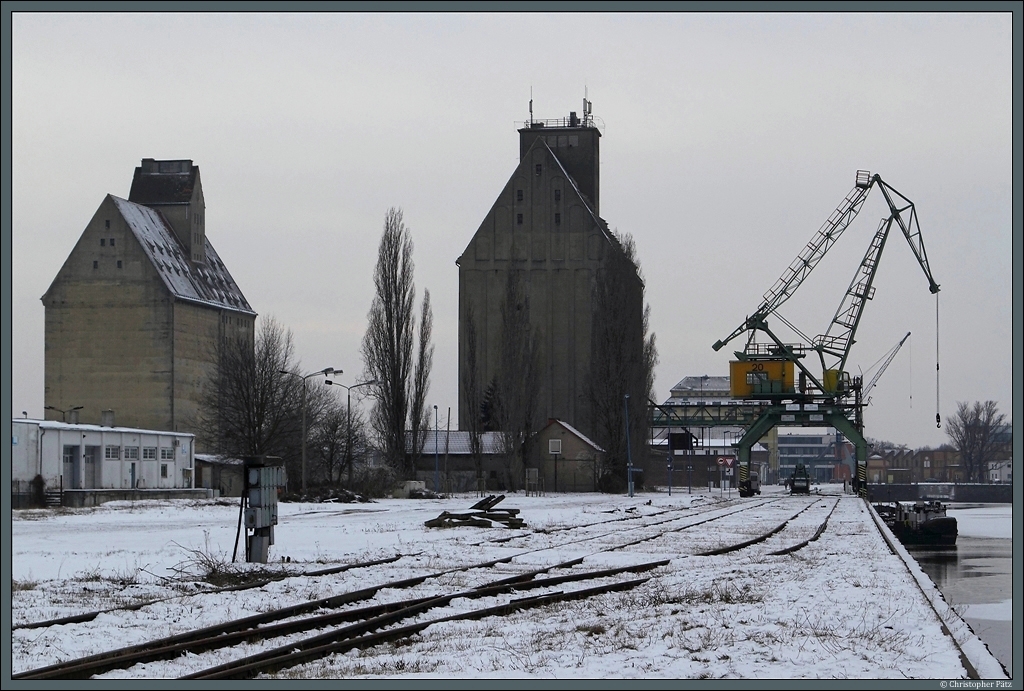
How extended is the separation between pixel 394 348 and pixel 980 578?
42.4 metres

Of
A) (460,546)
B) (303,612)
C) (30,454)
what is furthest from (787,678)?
(30,454)

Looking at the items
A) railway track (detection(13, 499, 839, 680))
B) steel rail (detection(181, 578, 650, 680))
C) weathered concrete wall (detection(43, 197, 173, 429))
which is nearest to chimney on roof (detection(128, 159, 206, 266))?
weathered concrete wall (detection(43, 197, 173, 429))

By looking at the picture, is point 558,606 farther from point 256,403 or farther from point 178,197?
point 178,197

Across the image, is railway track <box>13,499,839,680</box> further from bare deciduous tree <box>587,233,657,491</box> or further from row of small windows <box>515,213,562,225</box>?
row of small windows <box>515,213,562,225</box>

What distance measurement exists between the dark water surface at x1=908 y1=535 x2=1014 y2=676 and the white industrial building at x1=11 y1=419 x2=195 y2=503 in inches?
1349

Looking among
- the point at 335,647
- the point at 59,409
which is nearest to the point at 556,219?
the point at 59,409

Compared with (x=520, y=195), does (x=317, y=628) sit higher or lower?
lower

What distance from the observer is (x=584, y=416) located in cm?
8319

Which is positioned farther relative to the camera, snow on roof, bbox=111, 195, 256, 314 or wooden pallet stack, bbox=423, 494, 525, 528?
snow on roof, bbox=111, 195, 256, 314

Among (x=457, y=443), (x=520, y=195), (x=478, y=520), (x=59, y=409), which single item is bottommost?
(x=478, y=520)

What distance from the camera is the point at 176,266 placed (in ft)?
295

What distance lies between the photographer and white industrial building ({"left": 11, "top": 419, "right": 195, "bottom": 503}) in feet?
180

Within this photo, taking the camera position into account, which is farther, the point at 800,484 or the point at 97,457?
the point at 800,484

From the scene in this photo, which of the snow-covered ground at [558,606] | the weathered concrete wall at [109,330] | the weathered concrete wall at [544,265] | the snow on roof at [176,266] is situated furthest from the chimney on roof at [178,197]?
the snow-covered ground at [558,606]
